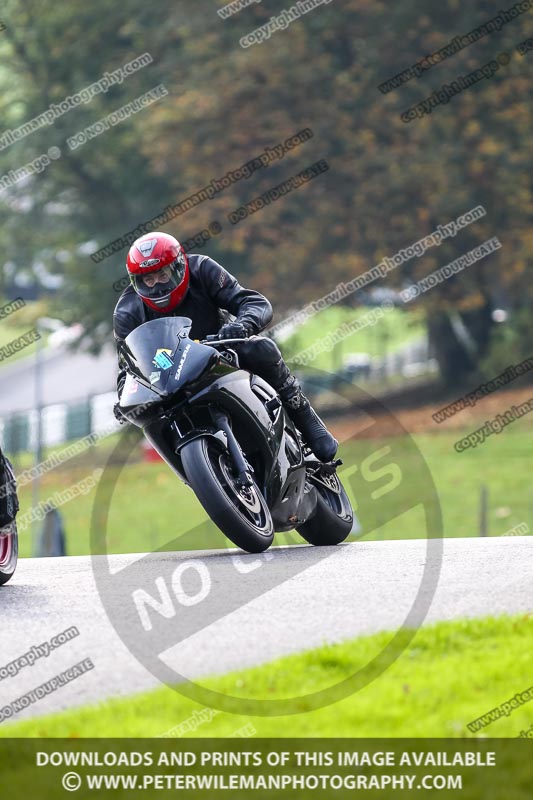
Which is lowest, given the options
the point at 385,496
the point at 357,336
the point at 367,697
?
the point at 357,336

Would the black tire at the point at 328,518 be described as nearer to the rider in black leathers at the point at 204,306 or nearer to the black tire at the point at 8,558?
the rider in black leathers at the point at 204,306

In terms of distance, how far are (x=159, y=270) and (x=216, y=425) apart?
110cm

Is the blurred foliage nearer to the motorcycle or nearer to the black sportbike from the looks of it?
the black sportbike

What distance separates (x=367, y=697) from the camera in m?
6.05

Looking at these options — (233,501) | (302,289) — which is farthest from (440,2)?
(233,501)

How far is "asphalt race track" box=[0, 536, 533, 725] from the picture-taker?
21.8 feet

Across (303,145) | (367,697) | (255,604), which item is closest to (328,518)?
(255,604)

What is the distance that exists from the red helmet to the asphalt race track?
1760 mm

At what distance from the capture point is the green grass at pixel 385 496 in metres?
26.4

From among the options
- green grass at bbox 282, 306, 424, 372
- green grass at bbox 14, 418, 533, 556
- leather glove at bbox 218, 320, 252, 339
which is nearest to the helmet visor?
leather glove at bbox 218, 320, 252, 339

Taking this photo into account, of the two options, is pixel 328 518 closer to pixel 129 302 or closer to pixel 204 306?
pixel 204 306

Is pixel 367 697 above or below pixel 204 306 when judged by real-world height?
below
